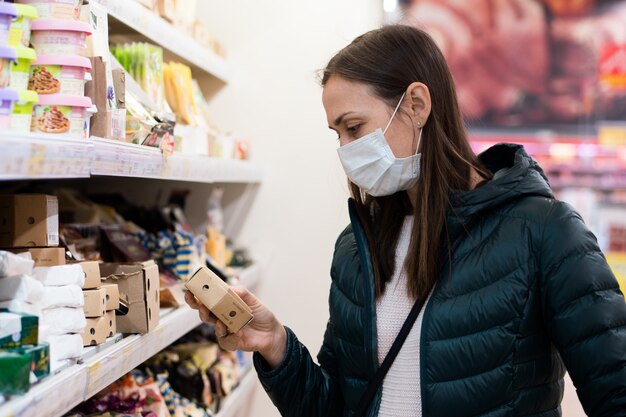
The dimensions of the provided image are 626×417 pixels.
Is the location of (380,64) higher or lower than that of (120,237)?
higher

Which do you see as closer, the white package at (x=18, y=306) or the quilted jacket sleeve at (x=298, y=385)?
the white package at (x=18, y=306)

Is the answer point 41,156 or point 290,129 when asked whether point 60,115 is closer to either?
point 41,156

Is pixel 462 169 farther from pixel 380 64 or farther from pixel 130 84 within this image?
pixel 130 84

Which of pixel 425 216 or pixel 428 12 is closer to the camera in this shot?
pixel 425 216

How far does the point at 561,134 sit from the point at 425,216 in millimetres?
3675

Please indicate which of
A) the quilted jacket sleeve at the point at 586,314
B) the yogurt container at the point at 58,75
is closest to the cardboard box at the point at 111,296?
the yogurt container at the point at 58,75

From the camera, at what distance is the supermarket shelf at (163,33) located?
85.2 inches

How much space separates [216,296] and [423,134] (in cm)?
62

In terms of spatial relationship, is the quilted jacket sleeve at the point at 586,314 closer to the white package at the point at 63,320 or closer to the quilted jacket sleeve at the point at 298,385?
the quilted jacket sleeve at the point at 298,385

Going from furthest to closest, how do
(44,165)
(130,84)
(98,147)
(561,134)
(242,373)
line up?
1. (561,134)
2. (242,373)
3. (130,84)
4. (98,147)
5. (44,165)

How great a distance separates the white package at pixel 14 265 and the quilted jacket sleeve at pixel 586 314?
102 centimetres

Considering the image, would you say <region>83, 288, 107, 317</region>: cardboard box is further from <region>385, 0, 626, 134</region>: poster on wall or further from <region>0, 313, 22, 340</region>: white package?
<region>385, 0, 626, 134</region>: poster on wall

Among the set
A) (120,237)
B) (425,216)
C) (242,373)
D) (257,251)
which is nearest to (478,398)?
(425,216)

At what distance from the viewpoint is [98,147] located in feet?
5.35
